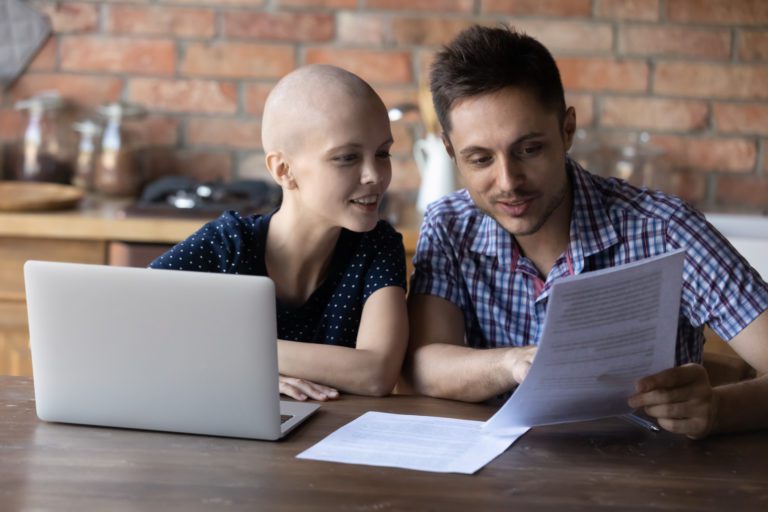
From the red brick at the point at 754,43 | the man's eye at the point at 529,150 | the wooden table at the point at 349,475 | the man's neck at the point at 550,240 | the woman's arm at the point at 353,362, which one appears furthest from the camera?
the red brick at the point at 754,43

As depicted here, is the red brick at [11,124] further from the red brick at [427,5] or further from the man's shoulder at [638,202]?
the man's shoulder at [638,202]

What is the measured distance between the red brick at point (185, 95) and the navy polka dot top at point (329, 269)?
4.28 feet

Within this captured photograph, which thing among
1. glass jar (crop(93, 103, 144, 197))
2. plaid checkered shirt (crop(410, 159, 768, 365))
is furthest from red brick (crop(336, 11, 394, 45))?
plaid checkered shirt (crop(410, 159, 768, 365))

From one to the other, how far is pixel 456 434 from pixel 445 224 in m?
0.54

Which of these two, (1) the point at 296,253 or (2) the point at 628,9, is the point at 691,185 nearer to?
(2) the point at 628,9

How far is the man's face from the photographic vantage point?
1609 millimetres

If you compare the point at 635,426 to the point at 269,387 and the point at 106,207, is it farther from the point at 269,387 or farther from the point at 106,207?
the point at 106,207

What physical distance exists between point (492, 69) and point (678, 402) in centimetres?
59

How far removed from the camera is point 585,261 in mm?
1705

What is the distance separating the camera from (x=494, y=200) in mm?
1642

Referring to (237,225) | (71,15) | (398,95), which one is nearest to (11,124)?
(71,15)

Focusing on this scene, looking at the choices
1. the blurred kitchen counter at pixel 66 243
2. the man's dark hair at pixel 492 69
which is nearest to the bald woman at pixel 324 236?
the man's dark hair at pixel 492 69

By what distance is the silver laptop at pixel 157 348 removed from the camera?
1232 millimetres

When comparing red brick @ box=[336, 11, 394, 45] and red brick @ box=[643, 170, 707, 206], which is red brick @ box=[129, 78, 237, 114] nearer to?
red brick @ box=[336, 11, 394, 45]
